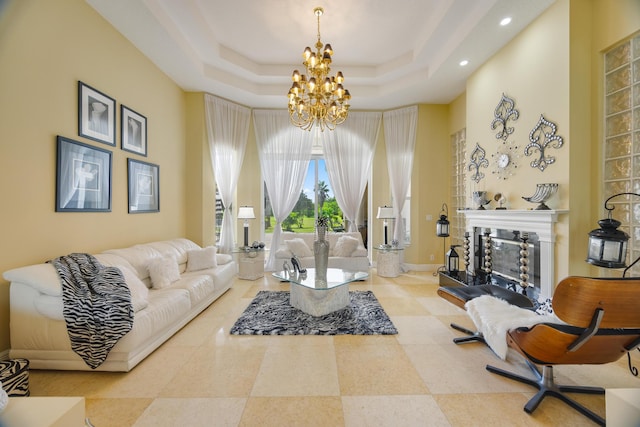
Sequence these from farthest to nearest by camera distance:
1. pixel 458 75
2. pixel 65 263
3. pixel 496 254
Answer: pixel 458 75 → pixel 496 254 → pixel 65 263

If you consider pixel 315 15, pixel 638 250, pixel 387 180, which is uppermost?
pixel 315 15

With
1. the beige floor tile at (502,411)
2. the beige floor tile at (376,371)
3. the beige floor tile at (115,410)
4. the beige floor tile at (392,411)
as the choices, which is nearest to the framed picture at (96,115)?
the beige floor tile at (115,410)

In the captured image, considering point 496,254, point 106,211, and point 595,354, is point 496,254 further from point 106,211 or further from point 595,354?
point 106,211

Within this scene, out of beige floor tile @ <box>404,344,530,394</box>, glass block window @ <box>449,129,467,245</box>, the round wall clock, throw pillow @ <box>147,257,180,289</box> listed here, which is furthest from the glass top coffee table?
glass block window @ <box>449,129,467,245</box>

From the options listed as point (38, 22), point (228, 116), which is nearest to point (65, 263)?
point (38, 22)

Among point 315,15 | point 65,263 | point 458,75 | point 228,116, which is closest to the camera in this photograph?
point 65,263

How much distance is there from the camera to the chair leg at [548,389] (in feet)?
5.67

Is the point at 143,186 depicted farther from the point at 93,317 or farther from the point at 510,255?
the point at 510,255

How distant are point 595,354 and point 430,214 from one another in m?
4.26

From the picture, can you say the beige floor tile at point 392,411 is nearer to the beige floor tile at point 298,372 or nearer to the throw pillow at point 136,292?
the beige floor tile at point 298,372

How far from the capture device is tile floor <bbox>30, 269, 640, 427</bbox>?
68.5 inches

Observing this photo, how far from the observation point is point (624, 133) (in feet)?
8.46

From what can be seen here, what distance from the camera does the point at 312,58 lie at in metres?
3.40

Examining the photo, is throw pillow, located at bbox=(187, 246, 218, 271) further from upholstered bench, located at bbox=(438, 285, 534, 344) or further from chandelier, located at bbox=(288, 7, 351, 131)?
upholstered bench, located at bbox=(438, 285, 534, 344)
